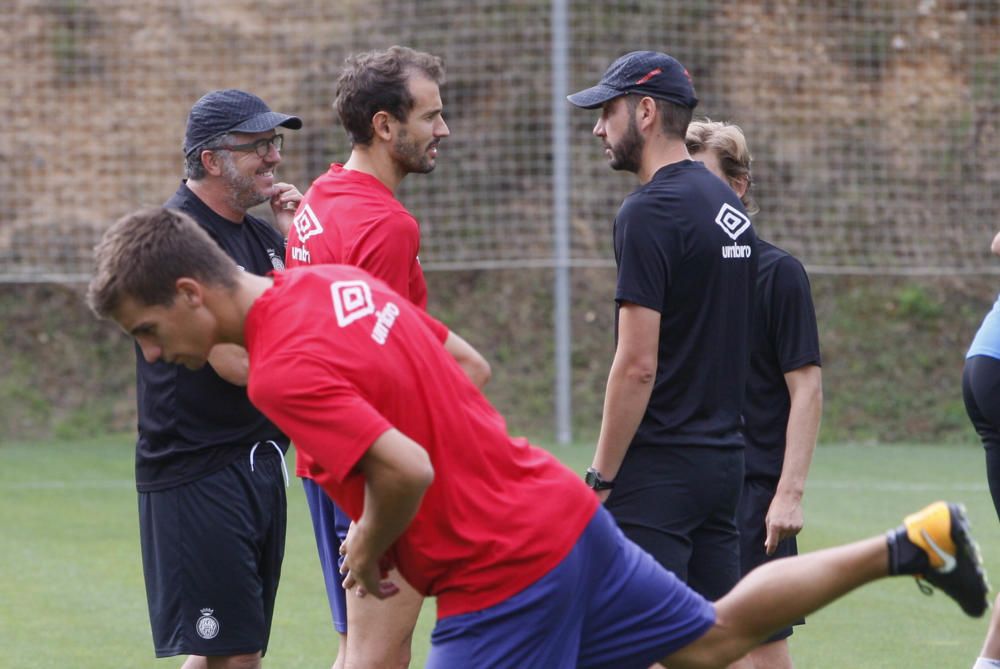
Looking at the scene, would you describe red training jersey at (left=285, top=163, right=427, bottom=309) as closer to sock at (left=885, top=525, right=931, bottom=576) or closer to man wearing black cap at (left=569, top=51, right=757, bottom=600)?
man wearing black cap at (left=569, top=51, right=757, bottom=600)

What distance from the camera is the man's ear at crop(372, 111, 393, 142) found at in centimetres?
473

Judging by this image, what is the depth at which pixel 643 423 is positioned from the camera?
15.3ft

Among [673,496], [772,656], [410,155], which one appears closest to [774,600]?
[673,496]

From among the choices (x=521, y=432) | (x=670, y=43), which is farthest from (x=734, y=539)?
(x=670, y=43)

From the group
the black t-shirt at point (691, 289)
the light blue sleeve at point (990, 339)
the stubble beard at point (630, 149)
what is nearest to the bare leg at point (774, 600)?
the black t-shirt at point (691, 289)

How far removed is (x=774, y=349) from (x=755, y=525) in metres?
0.65

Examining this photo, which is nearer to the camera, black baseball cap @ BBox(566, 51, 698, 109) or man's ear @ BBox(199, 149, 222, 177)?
black baseball cap @ BBox(566, 51, 698, 109)

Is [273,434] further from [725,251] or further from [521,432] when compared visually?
[521,432]

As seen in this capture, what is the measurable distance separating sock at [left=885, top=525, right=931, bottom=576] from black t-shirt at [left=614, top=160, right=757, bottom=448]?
0.94 meters

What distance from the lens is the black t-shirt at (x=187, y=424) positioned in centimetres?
490

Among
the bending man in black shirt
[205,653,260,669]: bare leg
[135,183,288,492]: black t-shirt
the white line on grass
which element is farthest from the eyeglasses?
the white line on grass

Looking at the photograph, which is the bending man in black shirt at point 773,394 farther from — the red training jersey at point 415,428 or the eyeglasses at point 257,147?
the red training jersey at point 415,428

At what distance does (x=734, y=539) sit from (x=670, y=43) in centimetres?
1211

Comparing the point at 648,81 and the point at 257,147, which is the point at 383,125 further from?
the point at 648,81
